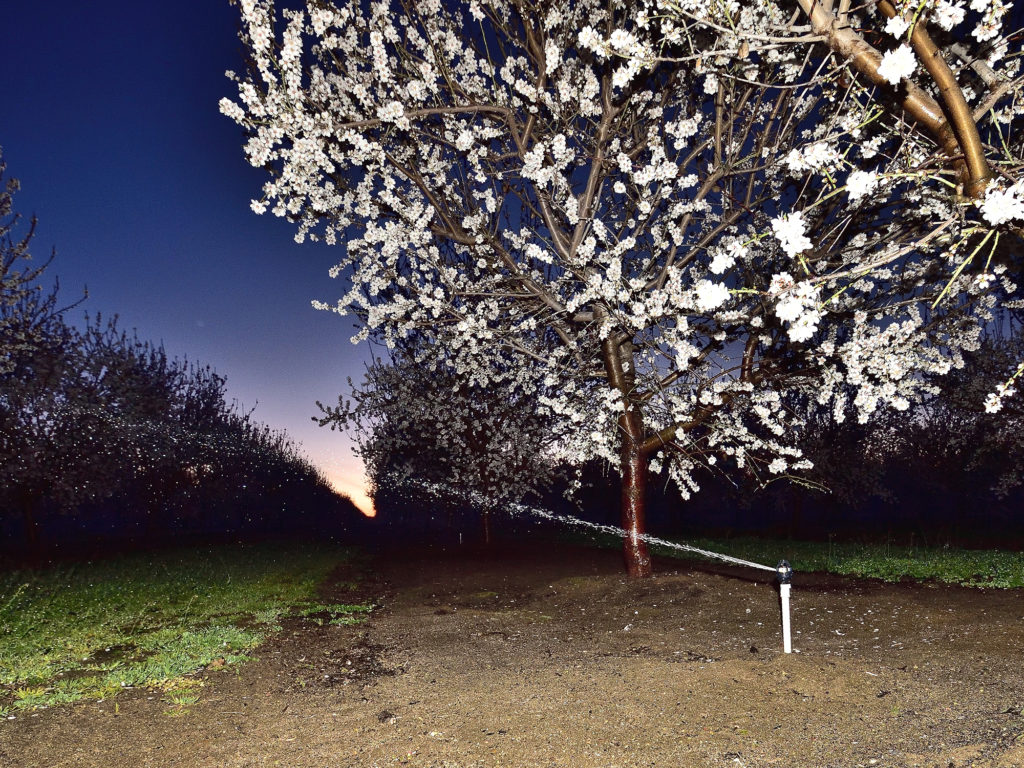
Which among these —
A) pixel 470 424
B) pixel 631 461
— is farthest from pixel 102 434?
pixel 631 461

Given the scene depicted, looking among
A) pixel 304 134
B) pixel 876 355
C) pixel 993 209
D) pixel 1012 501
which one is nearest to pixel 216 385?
pixel 304 134

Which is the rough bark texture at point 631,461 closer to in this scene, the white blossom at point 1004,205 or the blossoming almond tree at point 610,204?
the blossoming almond tree at point 610,204

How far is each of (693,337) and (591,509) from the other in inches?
1456

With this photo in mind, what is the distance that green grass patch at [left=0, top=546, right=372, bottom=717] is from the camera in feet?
19.1

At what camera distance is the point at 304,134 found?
8.18m

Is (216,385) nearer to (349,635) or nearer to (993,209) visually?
(349,635)

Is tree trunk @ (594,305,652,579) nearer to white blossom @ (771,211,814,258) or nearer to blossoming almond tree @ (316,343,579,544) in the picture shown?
white blossom @ (771,211,814,258)

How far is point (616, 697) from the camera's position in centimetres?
484

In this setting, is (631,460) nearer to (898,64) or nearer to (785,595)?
(785,595)

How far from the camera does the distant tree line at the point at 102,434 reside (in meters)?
18.6

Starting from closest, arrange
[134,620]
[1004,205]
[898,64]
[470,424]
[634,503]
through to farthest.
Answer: [1004,205] → [898,64] → [134,620] → [634,503] → [470,424]

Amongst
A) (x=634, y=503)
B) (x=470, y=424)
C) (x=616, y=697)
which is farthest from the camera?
(x=470, y=424)

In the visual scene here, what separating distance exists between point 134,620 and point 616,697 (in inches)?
300

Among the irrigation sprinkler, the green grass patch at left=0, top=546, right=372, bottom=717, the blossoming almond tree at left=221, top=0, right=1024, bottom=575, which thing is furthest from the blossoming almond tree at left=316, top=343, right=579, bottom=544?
the irrigation sprinkler
